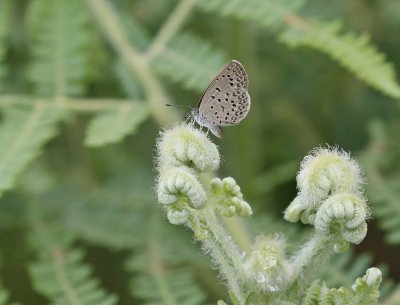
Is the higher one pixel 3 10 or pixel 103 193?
pixel 3 10

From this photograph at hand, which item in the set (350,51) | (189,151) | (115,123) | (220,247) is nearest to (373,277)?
(220,247)

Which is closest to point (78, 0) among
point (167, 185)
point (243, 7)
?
point (243, 7)

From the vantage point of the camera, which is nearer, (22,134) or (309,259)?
(309,259)

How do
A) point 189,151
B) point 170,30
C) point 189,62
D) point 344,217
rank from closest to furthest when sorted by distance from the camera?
1. point 344,217
2. point 189,151
3. point 189,62
4. point 170,30

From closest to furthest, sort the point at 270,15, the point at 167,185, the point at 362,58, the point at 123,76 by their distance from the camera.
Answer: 1. the point at 167,185
2. the point at 362,58
3. the point at 270,15
4. the point at 123,76

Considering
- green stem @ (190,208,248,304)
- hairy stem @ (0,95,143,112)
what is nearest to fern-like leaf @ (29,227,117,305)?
hairy stem @ (0,95,143,112)

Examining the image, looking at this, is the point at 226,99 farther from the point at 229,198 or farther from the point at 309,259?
the point at 309,259

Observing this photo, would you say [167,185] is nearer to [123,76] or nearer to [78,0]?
[123,76]
